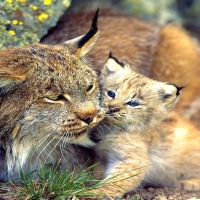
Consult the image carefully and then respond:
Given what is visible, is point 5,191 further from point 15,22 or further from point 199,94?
point 199,94

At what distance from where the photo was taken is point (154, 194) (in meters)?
5.30

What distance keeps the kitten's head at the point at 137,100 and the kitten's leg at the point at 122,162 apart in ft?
0.56

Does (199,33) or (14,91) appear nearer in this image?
(14,91)

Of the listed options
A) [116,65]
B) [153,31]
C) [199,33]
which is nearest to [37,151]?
[116,65]

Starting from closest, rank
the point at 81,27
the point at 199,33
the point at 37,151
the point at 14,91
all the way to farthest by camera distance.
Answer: the point at 14,91, the point at 37,151, the point at 81,27, the point at 199,33

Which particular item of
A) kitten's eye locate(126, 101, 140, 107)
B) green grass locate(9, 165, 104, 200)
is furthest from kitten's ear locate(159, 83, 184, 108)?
green grass locate(9, 165, 104, 200)

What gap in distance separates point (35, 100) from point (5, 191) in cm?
93

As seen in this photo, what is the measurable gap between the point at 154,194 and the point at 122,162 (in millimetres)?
572

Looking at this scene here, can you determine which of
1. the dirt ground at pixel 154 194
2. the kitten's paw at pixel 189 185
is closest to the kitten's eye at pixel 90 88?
the dirt ground at pixel 154 194

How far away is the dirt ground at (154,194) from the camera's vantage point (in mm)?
4684

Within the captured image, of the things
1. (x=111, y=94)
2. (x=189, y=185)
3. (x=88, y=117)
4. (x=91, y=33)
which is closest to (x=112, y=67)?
(x=111, y=94)

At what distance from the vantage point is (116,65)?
549cm

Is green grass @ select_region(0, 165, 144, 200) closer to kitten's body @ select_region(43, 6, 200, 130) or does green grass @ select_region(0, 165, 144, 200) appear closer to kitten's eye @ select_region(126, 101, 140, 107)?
kitten's eye @ select_region(126, 101, 140, 107)

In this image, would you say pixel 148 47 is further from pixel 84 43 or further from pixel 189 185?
pixel 189 185
